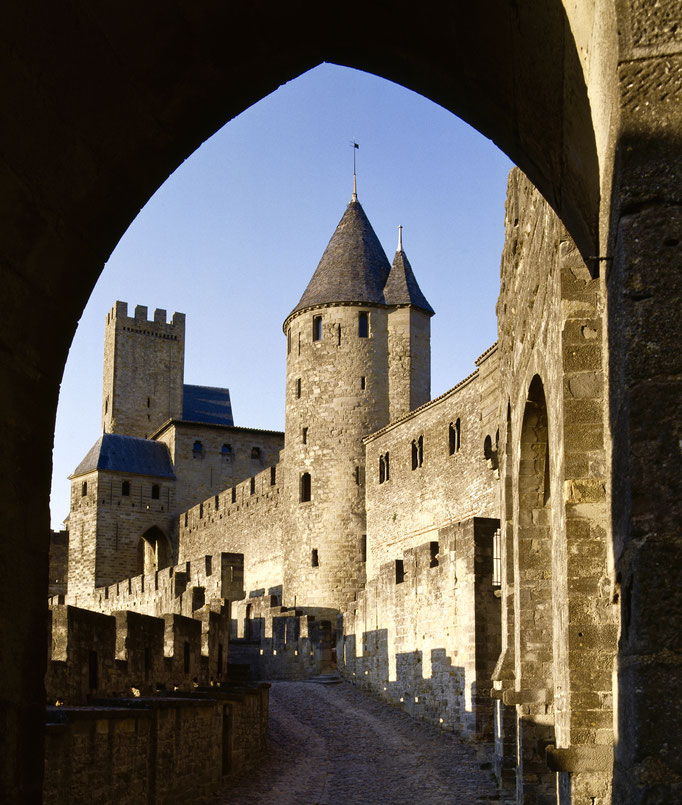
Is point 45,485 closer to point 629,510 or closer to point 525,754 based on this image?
point 629,510

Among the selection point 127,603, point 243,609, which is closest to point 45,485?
point 243,609

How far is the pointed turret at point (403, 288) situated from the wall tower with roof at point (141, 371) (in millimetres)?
26114

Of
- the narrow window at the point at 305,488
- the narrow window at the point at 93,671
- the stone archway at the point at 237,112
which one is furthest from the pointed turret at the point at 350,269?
the stone archway at the point at 237,112

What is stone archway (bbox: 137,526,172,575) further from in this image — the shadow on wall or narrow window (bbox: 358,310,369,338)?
the shadow on wall

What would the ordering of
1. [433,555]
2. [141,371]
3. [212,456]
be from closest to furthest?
[433,555] < [212,456] < [141,371]

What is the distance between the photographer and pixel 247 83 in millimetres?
4730

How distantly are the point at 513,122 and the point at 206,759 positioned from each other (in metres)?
10.7

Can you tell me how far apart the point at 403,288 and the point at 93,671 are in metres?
23.7

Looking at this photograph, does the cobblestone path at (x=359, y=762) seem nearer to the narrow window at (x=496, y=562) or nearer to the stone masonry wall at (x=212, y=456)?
the narrow window at (x=496, y=562)

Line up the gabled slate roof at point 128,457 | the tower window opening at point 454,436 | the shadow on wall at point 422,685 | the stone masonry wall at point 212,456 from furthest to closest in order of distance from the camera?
the stone masonry wall at point 212,456
the gabled slate roof at point 128,457
the tower window opening at point 454,436
the shadow on wall at point 422,685

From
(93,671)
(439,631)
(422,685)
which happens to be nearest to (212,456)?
(422,685)

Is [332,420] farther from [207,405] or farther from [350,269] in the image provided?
[207,405]

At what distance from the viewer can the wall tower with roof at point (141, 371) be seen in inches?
2334

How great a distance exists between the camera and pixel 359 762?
15.2m
